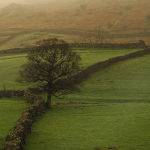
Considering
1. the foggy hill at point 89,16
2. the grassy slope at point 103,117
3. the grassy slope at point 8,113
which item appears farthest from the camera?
the foggy hill at point 89,16

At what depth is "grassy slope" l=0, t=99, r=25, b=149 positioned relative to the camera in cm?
4682

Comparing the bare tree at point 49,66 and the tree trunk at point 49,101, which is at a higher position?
the bare tree at point 49,66

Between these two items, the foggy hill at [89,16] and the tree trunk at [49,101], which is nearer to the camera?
the tree trunk at [49,101]

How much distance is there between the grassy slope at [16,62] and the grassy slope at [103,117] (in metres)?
7.36

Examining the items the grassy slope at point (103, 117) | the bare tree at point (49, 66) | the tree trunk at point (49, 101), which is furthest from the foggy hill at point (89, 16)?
the tree trunk at point (49, 101)

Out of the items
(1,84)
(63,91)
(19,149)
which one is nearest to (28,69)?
(63,91)

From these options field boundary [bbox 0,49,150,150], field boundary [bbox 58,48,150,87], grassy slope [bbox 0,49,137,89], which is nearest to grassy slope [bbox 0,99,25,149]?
field boundary [bbox 0,49,150,150]

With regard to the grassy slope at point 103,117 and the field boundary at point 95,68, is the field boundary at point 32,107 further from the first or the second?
the grassy slope at point 103,117

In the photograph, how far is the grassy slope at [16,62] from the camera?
73.7m

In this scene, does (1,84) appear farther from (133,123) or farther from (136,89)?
(133,123)

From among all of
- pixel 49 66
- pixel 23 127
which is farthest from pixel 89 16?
pixel 23 127

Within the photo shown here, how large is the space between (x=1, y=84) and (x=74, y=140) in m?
31.1

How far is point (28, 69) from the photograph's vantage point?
60.9 metres

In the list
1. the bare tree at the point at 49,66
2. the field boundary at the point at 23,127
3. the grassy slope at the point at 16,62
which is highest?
the bare tree at the point at 49,66
